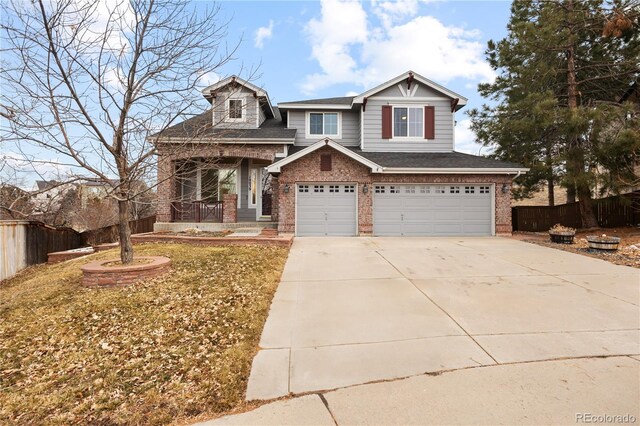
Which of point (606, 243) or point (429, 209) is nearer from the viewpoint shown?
point (606, 243)

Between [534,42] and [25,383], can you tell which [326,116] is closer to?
[534,42]

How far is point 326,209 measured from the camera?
1309 cm

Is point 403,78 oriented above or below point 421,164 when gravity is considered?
above

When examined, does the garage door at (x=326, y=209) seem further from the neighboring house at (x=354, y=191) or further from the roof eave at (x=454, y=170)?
the roof eave at (x=454, y=170)

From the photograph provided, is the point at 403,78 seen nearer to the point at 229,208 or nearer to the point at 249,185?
the point at 249,185

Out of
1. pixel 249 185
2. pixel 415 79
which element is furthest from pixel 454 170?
pixel 249 185

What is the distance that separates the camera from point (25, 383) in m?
3.18

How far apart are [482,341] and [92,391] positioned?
4.17 m

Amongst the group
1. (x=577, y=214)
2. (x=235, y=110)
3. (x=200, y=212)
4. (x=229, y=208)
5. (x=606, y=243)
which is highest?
(x=235, y=110)

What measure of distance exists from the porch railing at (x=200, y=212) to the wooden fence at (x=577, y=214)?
49.5 ft

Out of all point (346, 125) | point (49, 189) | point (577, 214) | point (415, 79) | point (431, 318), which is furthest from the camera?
point (346, 125)

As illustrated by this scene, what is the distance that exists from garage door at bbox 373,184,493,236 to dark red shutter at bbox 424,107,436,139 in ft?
10.4

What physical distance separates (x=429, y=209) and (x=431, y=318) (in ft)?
31.1

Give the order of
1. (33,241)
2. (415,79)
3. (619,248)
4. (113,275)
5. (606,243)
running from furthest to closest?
(415,79)
(33,241)
(619,248)
(606,243)
(113,275)
